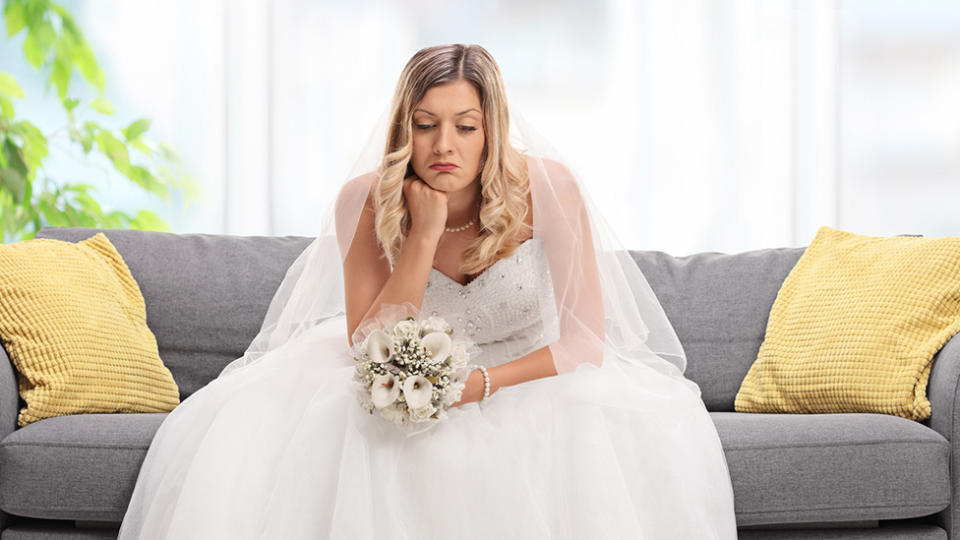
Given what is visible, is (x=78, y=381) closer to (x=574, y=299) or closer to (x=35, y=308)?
(x=35, y=308)

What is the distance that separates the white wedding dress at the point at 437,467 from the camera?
1.48m

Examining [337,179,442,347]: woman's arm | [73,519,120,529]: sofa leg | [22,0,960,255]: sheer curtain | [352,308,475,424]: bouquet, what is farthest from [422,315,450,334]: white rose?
[22,0,960,255]: sheer curtain

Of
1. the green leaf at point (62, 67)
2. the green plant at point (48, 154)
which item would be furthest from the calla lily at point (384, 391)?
the green leaf at point (62, 67)

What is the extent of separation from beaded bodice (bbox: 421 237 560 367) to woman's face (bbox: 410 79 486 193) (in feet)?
0.81

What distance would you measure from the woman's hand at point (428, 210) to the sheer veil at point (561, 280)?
0.12m

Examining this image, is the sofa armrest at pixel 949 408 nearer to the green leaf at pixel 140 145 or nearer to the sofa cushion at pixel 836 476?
the sofa cushion at pixel 836 476

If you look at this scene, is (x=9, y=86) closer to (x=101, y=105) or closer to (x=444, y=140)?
(x=101, y=105)

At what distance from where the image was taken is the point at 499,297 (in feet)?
6.60

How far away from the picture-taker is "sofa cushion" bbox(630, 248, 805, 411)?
8.00ft

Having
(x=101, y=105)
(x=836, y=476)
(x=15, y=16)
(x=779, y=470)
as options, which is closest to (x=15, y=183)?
(x=101, y=105)

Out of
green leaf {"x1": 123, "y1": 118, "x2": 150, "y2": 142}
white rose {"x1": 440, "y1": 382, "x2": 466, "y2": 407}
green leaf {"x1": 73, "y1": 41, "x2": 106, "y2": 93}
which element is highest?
green leaf {"x1": 73, "y1": 41, "x2": 106, "y2": 93}

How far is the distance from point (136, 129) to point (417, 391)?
2.50m

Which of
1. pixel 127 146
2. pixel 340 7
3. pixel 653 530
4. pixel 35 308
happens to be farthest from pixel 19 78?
pixel 653 530

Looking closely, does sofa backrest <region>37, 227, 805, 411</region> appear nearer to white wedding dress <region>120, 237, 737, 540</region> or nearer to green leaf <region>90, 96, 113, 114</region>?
white wedding dress <region>120, 237, 737, 540</region>
